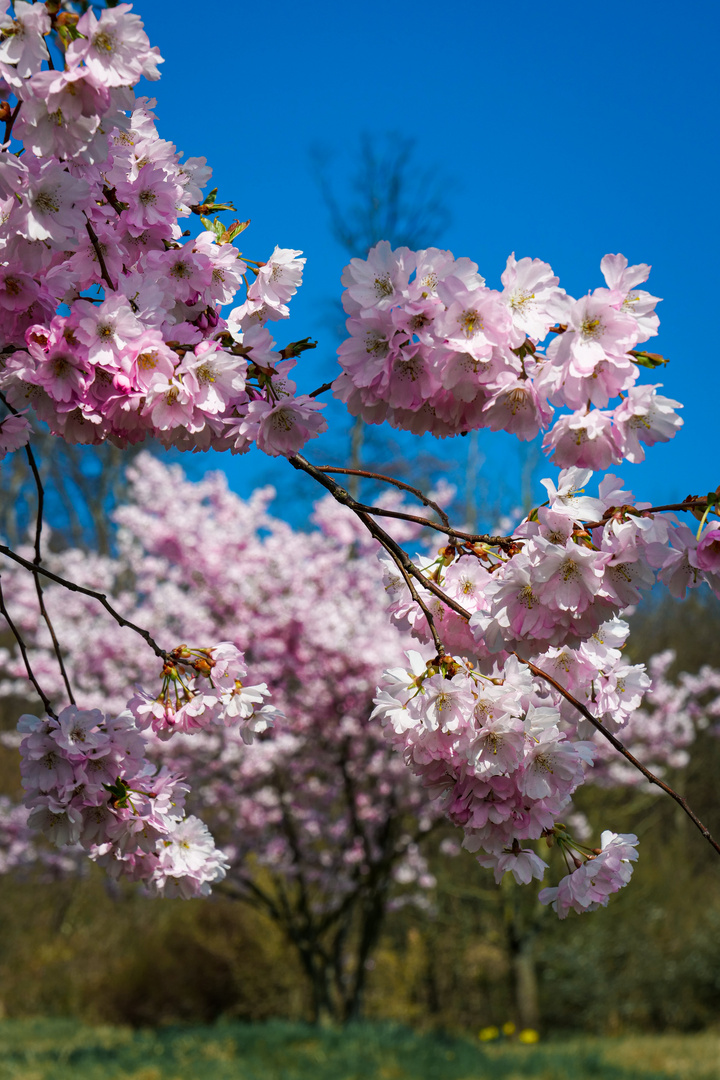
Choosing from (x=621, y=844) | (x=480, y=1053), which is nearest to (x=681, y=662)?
(x=480, y=1053)

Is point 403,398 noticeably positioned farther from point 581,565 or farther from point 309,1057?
point 309,1057

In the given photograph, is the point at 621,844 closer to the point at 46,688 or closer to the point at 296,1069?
the point at 296,1069

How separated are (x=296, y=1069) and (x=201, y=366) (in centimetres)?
663

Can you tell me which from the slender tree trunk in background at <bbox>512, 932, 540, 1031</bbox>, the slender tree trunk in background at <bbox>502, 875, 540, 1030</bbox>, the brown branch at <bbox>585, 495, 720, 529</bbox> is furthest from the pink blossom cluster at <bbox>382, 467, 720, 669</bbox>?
the slender tree trunk in background at <bbox>512, 932, 540, 1031</bbox>

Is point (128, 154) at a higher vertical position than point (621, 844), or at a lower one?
higher

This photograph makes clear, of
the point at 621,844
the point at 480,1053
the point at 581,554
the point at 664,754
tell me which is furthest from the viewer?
the point at 664,754

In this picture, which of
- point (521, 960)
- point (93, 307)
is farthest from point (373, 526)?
point (521, 960)

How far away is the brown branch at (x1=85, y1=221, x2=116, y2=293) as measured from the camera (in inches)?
59.9

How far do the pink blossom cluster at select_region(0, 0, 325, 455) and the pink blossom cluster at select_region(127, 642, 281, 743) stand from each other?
585 millimetres

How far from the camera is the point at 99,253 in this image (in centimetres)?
153

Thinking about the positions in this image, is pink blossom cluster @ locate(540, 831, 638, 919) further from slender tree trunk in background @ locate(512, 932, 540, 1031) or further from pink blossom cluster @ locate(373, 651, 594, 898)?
slender tree trunk in background @ locate(512, 932, 540, 1031)

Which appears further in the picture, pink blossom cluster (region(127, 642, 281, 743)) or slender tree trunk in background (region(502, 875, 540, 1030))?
slender tree trunk in background (region(502, 875, 540, 1030))

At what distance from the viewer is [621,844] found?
1706 mm

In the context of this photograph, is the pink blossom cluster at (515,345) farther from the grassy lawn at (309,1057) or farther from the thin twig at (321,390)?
the grassy lawn at (309,1057)
